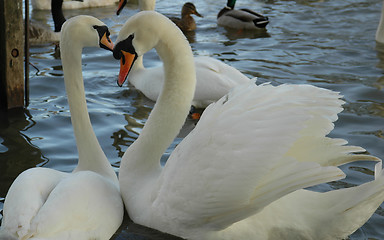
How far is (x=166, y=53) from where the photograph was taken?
434 cm

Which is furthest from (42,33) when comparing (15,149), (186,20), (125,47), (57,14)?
(125,47)

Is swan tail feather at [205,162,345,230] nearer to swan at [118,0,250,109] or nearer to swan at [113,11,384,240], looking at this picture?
swan at [113,11,384,240]

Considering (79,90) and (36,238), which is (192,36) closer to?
(79,90)

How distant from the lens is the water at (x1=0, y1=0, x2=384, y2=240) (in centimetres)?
585

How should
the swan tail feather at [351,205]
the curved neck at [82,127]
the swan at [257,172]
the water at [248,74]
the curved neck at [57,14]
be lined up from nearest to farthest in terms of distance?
the swan at [257,172] → the swan tail feather at [351,205] → the curved neck at [82,127] → the water at [248,74] → the curved neck at [57,14]

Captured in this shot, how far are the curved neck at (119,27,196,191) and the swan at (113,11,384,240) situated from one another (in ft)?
0.05

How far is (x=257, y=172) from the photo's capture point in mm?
3549

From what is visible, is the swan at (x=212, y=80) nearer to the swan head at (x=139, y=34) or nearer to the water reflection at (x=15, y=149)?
the water reflection at (x=15, y=149)

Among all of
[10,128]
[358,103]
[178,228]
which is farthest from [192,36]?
[178,228]

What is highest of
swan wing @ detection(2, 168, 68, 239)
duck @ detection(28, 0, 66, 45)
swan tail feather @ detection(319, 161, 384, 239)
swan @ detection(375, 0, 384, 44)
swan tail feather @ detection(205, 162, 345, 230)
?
swan tail feather @ detection(205, 162, 345, 230)

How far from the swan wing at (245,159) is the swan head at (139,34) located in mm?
683

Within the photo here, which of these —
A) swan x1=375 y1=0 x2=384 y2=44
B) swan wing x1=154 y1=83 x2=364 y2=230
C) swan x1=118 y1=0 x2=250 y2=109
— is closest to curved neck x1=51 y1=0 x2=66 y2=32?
→ swan x1=118 y1=0 x2=250 y2=109

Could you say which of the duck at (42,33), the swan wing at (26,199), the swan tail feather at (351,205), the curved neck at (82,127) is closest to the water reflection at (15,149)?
the curved neck at (82,127)

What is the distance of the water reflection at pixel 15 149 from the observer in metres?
5.43
